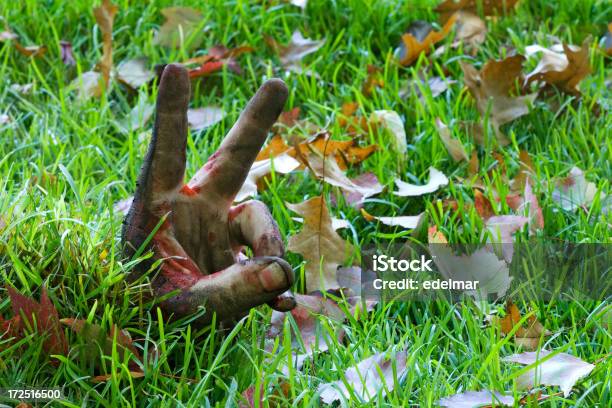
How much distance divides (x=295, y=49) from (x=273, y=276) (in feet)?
5.76

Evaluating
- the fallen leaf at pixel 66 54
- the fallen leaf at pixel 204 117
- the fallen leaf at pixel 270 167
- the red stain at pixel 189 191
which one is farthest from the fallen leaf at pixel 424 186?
the fallen leaf at pixel 66 54

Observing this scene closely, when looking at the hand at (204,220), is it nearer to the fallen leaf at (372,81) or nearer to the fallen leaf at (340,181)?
the fallen leaf at (340,181)

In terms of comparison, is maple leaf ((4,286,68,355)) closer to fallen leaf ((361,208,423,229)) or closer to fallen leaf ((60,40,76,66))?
fallen leaf ((361,208,423,229))

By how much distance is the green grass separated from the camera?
189 centimetres

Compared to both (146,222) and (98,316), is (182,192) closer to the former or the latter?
(146,222)

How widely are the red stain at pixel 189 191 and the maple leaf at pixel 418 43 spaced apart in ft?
5.07

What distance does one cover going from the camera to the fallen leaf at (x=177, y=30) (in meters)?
3.48

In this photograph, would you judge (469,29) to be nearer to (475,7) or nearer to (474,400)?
(475,7)

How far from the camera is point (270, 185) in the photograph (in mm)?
2650

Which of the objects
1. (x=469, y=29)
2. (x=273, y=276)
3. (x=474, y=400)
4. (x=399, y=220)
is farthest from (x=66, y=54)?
(x=474, y=400)

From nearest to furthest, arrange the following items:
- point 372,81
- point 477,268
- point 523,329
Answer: point 523,329 → point 477,268 → point 372,81

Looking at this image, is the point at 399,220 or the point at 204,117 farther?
the point at 204,117

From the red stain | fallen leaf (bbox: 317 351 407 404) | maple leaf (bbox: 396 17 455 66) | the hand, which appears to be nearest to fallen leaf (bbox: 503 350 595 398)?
fallen leaf (bbox: 317 351 407 404)

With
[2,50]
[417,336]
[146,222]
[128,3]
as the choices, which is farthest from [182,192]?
[128,3]
